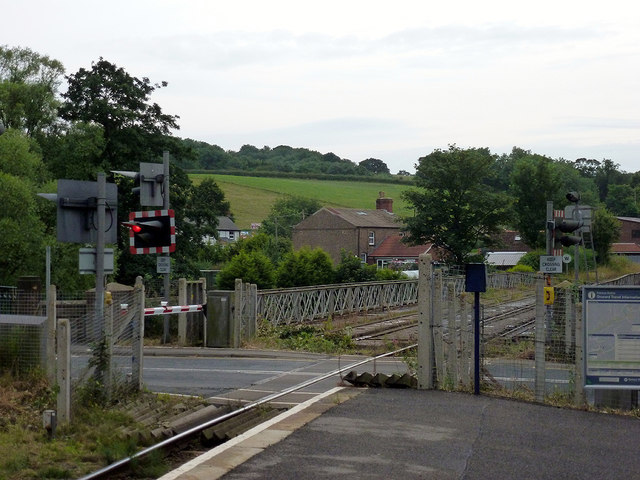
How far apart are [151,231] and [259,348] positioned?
7804mm

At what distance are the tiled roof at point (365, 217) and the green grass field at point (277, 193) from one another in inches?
929

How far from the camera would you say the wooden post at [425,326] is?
13.3m

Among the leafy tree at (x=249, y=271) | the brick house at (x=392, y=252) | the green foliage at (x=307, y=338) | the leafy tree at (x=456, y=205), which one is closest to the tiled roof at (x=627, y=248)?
the brick house at (x=392, y=252)

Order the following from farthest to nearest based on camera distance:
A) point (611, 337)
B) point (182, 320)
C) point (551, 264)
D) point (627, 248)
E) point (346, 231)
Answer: point (627, 248)
point (346, 231)
point (551, 264)
point (182, 320)
point (611, 337)

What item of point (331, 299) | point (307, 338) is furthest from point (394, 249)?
point (307, 338)

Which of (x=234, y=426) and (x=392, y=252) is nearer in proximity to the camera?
(x=234, y=426)

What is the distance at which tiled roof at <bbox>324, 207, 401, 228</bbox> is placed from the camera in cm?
9131


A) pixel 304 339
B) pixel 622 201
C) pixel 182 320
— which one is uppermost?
pixel 622 201

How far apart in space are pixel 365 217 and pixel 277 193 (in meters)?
38.4

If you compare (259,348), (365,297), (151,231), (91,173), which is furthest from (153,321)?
(91,173)

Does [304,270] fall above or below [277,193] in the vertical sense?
below

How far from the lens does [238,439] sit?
9.69m

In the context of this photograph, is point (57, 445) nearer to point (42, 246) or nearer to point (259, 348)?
point (259, 348)

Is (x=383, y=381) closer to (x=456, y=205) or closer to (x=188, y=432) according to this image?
(x=188, y=432)
